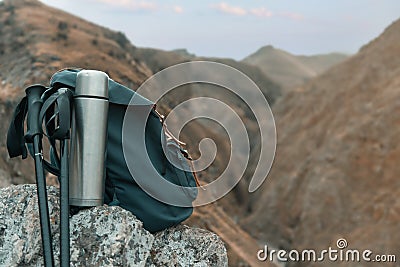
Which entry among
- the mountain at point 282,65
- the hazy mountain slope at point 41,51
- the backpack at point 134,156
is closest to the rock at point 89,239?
the backpack at point 134,156

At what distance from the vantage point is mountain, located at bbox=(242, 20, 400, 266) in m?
21.4

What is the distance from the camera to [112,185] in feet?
9.84

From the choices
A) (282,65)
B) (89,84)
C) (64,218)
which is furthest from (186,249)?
(282,65)

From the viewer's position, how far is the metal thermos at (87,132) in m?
2.73

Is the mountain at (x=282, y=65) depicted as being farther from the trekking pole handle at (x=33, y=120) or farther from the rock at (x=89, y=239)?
the trekking pole handle at (x=33, y=120)

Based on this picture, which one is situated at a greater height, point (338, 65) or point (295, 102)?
point (338, 65)

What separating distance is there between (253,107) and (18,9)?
99.4 ft

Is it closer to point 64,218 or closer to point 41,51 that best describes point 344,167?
point 41,51

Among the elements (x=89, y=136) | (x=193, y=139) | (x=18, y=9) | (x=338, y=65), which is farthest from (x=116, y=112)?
(x=338, y=65)

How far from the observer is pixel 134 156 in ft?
9.69

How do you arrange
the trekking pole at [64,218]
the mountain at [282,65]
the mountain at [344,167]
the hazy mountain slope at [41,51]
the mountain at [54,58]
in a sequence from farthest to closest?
the mountain at [282,65], the mountain at [344,167], the hazy mountain slope at [41,51], the mountain at [54,58], the trekking pole at [64,218]

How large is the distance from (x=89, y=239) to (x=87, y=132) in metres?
0.58

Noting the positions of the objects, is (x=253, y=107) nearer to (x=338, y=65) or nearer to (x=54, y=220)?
(x=54, y=220)

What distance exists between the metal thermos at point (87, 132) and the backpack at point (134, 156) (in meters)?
0.13
